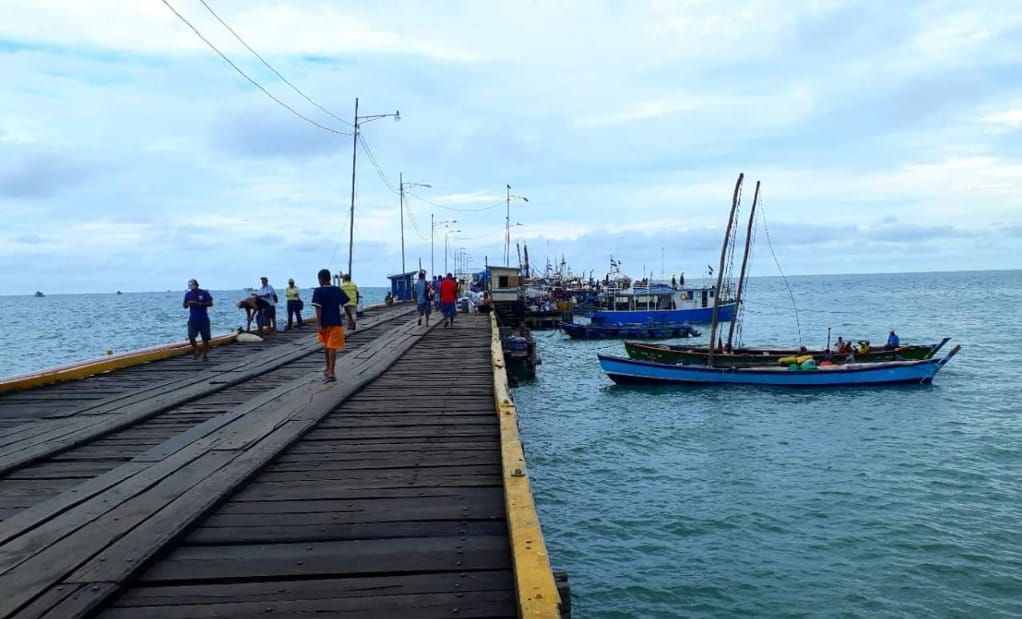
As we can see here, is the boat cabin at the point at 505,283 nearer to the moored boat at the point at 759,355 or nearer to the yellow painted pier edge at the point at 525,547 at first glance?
the moored boat at the point at 759,355

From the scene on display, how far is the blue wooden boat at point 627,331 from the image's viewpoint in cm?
5194

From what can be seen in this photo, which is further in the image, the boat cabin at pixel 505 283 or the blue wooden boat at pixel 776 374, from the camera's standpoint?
the boat cabin at pixel 505 283

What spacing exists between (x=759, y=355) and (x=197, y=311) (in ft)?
78.0

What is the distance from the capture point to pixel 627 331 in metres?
53.3

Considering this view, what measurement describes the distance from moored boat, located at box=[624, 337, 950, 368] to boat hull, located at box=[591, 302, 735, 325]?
22665 millimetres

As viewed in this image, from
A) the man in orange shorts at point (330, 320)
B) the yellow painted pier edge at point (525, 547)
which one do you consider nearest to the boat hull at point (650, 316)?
the man in orange shorts at point (330, 320)

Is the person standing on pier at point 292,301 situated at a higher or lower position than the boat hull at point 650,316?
higher

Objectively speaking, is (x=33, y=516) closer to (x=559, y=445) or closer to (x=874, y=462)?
(x=559, y=445)

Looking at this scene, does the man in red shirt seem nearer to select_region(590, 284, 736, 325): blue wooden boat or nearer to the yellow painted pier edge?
the yellow painted pier edge

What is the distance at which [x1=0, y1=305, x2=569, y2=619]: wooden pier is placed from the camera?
3.62 meters

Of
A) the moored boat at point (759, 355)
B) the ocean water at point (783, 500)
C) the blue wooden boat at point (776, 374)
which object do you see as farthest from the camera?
the moored boat at point (759, 355)

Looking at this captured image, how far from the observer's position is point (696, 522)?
1243 centimetres

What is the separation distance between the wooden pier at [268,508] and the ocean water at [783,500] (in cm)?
404

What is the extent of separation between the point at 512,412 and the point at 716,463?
10.5 metres
